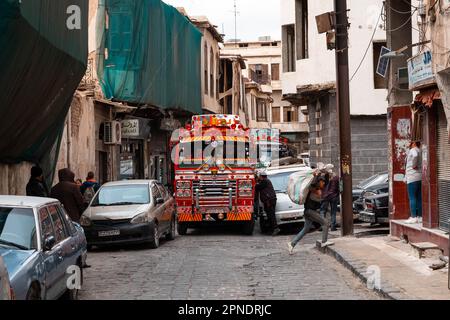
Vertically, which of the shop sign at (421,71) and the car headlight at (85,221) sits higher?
the shop sign at (421,71)

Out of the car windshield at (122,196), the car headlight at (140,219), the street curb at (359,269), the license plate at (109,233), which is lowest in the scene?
the street curb at (359,269)

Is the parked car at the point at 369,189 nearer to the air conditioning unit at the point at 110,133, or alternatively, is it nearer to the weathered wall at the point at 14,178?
the weathered wall at the point at 14,178

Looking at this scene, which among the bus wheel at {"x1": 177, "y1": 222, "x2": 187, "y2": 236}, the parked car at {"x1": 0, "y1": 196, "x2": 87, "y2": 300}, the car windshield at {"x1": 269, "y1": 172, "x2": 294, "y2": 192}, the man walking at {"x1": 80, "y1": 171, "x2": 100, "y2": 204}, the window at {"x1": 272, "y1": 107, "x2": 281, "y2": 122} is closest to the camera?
the parked car at {"x1": 0, "y1": 196, "x2": 87, "y2": 300}

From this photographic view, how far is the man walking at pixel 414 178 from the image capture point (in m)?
16.0

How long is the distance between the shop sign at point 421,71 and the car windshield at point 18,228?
799 centimetres

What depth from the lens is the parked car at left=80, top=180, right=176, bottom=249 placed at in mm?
17375

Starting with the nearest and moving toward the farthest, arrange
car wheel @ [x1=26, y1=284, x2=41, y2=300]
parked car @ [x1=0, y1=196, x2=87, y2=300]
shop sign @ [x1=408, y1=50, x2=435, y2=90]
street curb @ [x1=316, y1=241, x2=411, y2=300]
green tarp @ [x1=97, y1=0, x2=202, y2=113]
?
car wheel @ [x1=26, y1=284, x2=41, y2=300]
parked car @ [x1=0, y1=196, x2=87, y2=300]
street curb @ [x1=316, y1=241, x2=411, y2=300]
shop sign @ [x1=408, y1=50, x2=435, y2=90]
green tarp @ [x1=97, y1=0, x2=202, y2=113]

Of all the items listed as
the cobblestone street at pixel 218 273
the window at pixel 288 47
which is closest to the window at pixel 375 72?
the window at pixel 288 47

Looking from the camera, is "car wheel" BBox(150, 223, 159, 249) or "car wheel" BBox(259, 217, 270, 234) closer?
"car wheel" BBox(150, 223, 159, 249)

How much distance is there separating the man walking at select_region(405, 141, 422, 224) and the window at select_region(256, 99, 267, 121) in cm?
5409

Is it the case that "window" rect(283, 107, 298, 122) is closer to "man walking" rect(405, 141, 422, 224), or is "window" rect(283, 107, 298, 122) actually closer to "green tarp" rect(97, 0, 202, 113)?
"green tarp" rect(97, 0, 202, 113)

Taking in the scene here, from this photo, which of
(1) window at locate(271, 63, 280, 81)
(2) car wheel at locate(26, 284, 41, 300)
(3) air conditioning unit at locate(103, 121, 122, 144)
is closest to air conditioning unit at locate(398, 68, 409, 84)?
(2) car wheel at locate(26, 284, 41, 300)

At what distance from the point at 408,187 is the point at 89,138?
13569 mm

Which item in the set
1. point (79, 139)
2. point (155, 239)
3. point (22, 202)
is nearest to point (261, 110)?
point (79, 139)
